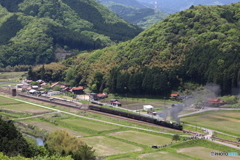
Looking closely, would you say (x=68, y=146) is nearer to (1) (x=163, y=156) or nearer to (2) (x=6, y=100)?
(1) (x=163, y=156)

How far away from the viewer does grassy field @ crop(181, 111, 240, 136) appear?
318ft

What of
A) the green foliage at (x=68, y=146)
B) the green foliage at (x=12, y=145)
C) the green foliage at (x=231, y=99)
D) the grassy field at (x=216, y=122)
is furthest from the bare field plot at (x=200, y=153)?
the green foliage at (x=231, y=99)

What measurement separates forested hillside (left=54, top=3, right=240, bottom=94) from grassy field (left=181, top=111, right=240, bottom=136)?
93.0 feet

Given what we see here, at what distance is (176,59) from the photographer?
167250 millimetres

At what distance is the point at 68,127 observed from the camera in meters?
103

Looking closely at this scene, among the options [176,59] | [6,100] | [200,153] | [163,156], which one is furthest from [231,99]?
[6,100]

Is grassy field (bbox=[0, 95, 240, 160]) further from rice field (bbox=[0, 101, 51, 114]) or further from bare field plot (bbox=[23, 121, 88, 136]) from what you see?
rice field (bbox=[0, 101, 51, 114])

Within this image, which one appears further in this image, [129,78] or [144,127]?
[129,78]

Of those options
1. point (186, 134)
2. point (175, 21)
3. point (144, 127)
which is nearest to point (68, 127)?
point (144, 127)

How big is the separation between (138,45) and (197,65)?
1758 inches

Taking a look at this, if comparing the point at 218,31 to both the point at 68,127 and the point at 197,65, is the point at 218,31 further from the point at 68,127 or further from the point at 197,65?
the point at 68,127

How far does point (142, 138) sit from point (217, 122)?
23.9 metres

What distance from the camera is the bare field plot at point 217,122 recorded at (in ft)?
318

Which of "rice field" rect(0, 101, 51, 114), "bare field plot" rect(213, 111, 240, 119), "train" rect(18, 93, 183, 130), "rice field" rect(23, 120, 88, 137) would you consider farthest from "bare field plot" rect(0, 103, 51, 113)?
"bare field plot" rect(213, 111, 240, 119)
